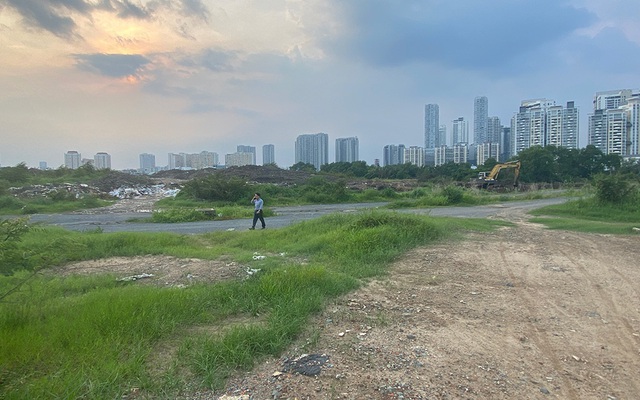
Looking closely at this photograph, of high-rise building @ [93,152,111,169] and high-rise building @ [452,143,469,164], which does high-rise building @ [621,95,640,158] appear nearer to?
high-rise building @ [452,143,469,164]

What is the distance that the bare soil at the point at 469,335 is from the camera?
370 cm

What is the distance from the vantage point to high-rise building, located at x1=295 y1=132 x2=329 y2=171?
97438 mm

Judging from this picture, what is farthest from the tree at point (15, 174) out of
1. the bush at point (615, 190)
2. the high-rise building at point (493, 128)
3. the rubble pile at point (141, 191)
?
the high-rise building at point (493, 128)

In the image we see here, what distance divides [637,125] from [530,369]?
84.7 m

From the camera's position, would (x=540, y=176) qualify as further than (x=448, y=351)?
Yes

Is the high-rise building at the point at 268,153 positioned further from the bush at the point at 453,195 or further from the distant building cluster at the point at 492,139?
the bush at the point at 453,195

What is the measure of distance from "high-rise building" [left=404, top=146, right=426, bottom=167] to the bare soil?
299ft

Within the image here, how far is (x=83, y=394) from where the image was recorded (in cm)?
340

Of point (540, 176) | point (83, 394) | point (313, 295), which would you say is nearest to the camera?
point (83, 394)

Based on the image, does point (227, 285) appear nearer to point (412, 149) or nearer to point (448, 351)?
point (448, 351)

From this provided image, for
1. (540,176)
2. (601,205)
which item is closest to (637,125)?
(540,176)

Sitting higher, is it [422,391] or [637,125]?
[637,125]

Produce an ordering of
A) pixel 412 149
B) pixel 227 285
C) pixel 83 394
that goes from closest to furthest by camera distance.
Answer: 1. pixel 83 394
2. pixel 227 285
3. pixel 412 149

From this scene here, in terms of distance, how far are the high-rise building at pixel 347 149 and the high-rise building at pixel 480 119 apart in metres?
29.6
